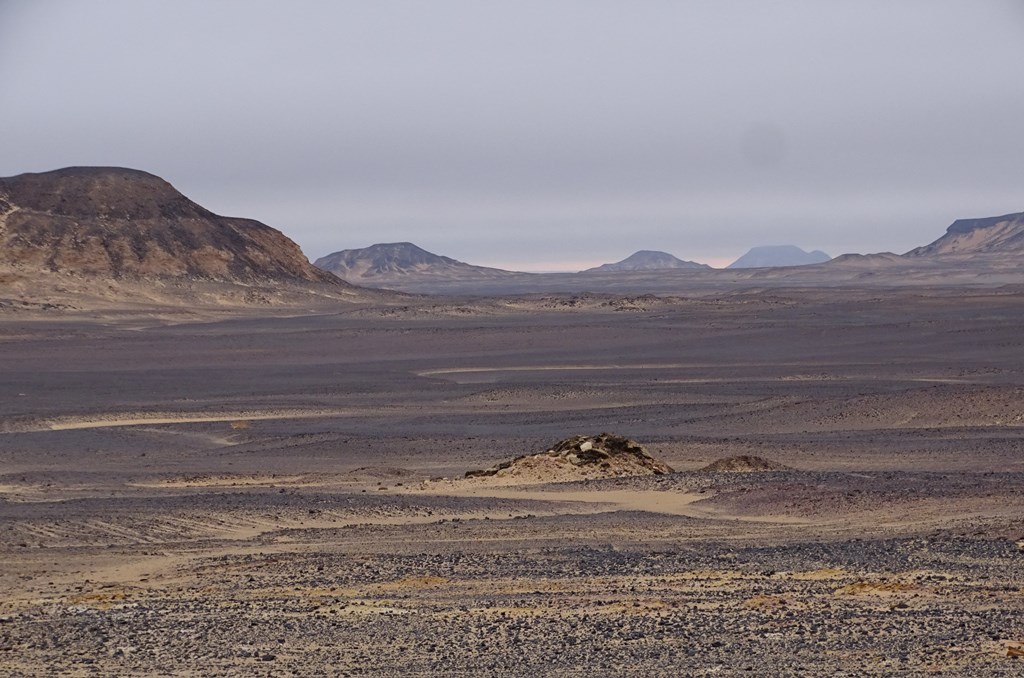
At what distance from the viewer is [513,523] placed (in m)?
15.9

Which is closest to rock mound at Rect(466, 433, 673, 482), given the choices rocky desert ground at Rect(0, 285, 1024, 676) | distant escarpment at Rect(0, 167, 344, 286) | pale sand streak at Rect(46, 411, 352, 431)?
rocky desert ground at Rect(0, 285, 1024, 676)

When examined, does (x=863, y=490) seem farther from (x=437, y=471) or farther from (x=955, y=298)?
(x=955, y=298)

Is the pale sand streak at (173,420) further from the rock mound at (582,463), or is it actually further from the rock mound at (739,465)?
the rock mound at (739,465)

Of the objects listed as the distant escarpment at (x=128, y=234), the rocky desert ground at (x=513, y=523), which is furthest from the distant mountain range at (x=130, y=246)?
the rocky desert ground at (x=513, y=523)

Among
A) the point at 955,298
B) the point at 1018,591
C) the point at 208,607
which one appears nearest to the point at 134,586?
the point at 208,607

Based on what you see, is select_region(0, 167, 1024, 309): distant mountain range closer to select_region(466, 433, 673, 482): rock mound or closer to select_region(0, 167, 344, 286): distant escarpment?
select_region(0, 167, 344, 286): distant escarpment

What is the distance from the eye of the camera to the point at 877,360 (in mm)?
46188

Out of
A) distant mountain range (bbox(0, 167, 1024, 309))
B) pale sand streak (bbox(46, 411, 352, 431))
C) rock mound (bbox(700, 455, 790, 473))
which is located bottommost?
pale sand streak (bbox(46, 411, 352, 431))

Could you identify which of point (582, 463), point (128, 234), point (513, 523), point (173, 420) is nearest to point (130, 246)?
point (128, 234)

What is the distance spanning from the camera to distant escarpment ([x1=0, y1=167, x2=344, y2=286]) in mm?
98250

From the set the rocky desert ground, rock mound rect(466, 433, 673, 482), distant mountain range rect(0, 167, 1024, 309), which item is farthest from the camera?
distant mountain range rect(0, 167, 1024, 309)

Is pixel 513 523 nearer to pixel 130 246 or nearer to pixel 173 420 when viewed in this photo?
pixel 173 420

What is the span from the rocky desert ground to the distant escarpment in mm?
55077

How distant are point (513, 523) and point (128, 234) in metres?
93.2
